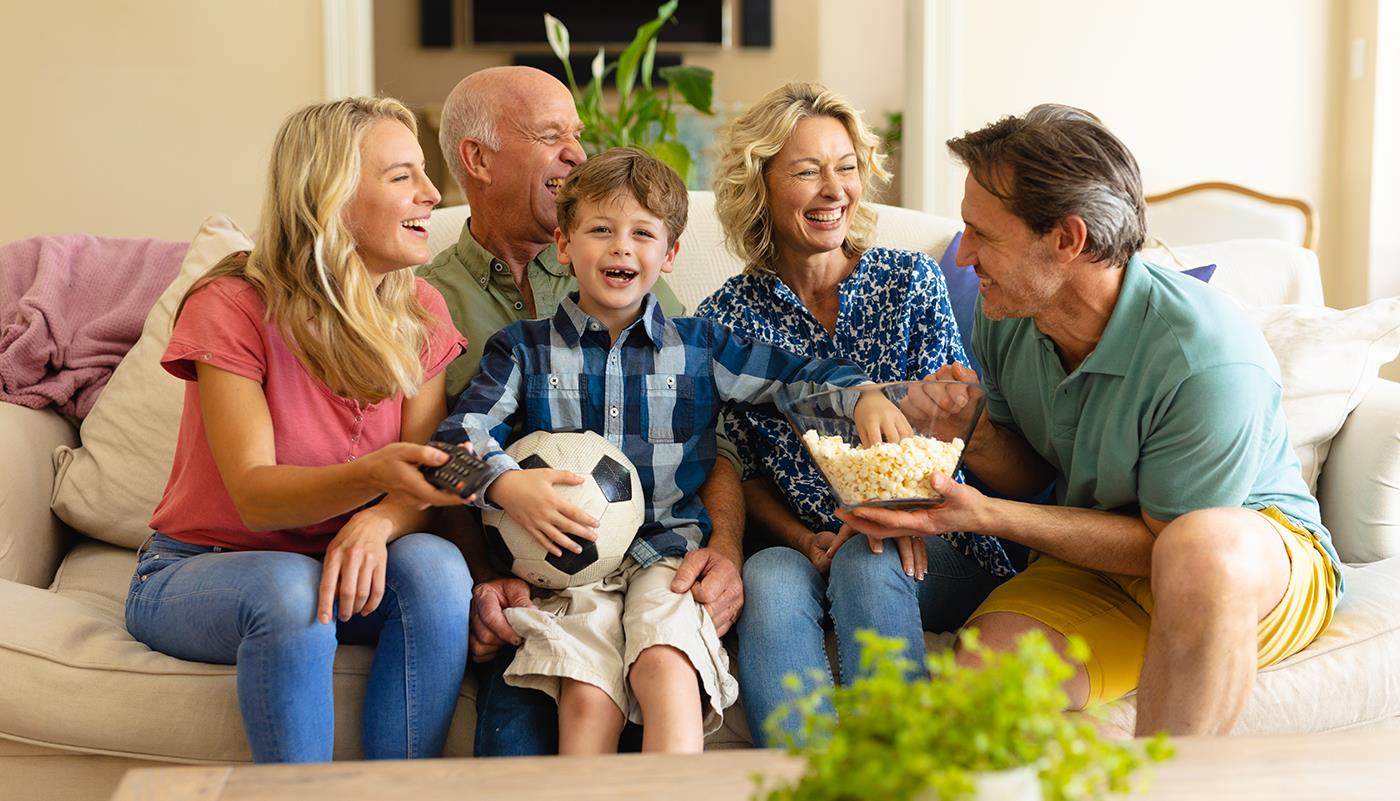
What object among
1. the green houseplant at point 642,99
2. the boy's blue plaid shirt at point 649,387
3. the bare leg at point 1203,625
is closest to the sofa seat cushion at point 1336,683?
the bare leg at point 1203,625

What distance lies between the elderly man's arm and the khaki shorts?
23mm

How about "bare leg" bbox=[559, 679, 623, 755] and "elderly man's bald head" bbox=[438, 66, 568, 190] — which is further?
"elderly man's bald head" bbox=[438, 66, 568, 190]

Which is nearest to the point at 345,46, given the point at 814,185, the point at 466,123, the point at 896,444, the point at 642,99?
the point at 642,99

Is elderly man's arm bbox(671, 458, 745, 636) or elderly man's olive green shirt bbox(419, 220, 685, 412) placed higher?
elderly man's olive green shirt bbox(419, 220, 685, 412)

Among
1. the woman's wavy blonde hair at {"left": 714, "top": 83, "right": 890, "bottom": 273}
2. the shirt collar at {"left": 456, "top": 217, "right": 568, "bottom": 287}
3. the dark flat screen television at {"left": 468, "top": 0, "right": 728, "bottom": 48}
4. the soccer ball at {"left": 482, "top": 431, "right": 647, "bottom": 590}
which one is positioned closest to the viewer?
the soccer ball at {"left": 482, "top": 431, "right": 647, "bottom": 590}

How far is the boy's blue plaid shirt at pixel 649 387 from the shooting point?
1815mm

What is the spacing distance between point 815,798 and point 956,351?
1.30 meters

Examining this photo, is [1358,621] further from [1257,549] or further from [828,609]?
[828,609]

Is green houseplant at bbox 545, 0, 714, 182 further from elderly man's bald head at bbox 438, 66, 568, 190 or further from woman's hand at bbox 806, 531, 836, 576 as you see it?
woman's hand at bbox 806, 531, 836, 576

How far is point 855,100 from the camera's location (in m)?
6.25

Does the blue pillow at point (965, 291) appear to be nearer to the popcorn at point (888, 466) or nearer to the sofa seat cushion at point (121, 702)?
the popcorn at point (888, 466)

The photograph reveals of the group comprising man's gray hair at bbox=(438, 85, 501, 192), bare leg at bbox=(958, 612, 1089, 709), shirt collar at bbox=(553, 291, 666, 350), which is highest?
man's gray hair at bbox=(438, 85, 501, 192)

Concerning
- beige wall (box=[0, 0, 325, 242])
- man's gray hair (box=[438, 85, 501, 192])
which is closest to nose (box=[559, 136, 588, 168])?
man's gray hair (box=[438, 85, 501, 192])

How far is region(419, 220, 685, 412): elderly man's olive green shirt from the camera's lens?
2.09 metres
